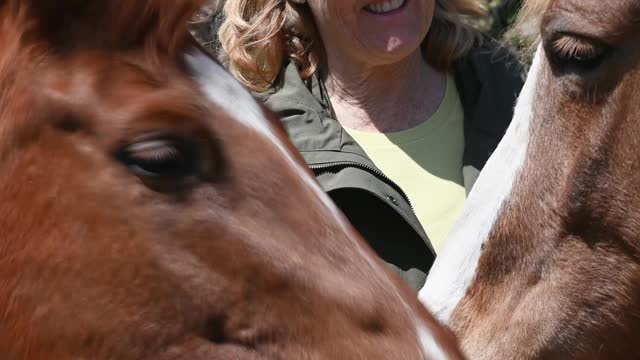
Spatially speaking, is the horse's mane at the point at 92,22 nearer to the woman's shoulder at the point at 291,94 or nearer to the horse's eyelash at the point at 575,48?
the horse's eyelash at the point at 575,48

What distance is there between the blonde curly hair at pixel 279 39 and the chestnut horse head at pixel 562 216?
2.06ft

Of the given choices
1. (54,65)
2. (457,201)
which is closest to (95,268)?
(54,65)

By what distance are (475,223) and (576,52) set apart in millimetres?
471

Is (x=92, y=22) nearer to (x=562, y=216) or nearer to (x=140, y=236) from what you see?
(x=140, y=236)

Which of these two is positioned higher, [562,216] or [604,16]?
[604,16]

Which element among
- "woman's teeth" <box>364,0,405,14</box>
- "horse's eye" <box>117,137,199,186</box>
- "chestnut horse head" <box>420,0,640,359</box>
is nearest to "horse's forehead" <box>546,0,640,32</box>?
"chestnut horse head" <box>420,0,640,359</box>

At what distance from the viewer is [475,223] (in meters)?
2.42

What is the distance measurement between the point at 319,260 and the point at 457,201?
1307mm

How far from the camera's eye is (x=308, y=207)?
155 cm

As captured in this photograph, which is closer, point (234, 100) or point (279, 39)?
point (234, 100)

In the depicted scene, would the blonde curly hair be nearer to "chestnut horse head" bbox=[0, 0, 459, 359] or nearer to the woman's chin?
the woman's chin

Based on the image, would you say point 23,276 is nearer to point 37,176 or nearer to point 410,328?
point 37,176

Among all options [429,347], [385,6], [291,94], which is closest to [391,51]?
[385,6]

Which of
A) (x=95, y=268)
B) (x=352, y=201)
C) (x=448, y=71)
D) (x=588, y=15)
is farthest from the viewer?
(x=448, y=71)
